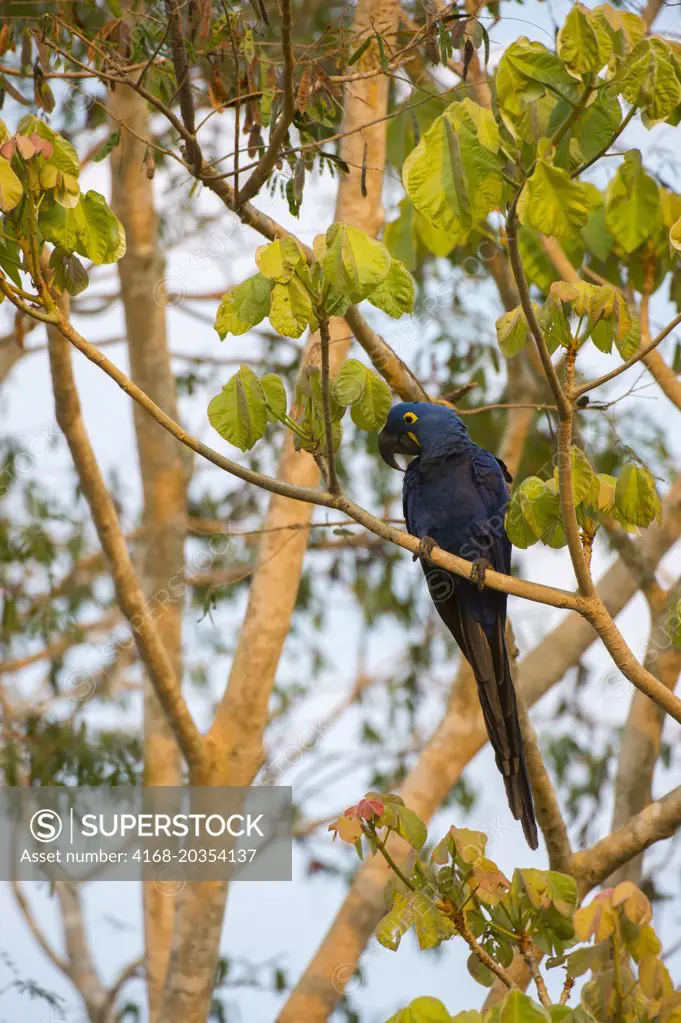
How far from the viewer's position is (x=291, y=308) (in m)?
1.88

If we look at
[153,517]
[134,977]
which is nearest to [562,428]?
[153,517]

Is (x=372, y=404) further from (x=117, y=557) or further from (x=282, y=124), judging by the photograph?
(x=117, y=557)

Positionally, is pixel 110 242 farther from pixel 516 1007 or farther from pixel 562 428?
pixel 516 1007

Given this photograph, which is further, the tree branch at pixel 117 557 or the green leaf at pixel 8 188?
the tree branch at pixel 117 557

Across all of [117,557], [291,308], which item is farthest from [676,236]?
[117,557]

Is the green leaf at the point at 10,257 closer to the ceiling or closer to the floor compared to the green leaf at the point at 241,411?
closer to the ceiling

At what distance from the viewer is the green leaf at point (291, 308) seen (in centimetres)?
187

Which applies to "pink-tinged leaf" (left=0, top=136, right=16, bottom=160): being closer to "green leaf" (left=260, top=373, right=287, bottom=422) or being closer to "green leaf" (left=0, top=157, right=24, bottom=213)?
"green leaf" (left=0, top=157, right=24, bottom=213)

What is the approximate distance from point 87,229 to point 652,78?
1072 mm

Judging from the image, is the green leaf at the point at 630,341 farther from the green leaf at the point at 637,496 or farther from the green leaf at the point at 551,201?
the green leaf at the point at 551,201

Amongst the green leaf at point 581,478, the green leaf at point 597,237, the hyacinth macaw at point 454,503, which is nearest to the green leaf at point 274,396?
the green leaf at point 581,478

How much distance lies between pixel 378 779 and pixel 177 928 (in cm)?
318

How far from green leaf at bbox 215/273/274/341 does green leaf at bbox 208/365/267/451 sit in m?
0.11

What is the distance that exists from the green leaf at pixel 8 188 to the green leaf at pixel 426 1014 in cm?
151
